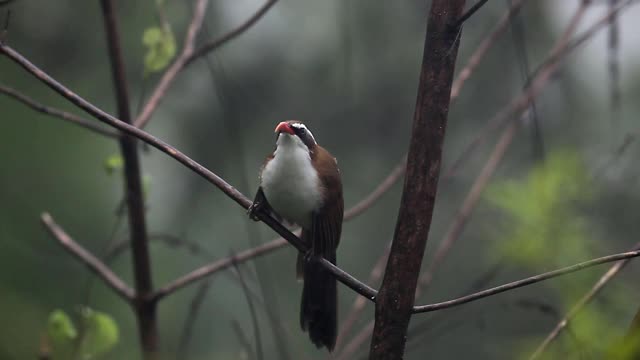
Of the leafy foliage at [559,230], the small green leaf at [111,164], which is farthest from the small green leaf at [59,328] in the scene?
the leafy foliage at [559,230]

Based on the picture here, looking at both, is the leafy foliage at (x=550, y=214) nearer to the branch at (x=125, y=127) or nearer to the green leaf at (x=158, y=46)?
the branch at (x=125, y=127)

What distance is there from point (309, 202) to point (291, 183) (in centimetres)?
7

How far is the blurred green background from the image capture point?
324 cm

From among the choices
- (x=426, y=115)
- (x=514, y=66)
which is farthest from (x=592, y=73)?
(x=426, y=115)

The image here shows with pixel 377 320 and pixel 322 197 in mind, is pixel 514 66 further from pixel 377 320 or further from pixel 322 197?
pixel 377 320

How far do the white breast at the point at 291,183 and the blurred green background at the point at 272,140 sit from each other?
3.00ft

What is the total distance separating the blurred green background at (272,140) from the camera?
3.24m

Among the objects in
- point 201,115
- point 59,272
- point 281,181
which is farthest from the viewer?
point 201,115

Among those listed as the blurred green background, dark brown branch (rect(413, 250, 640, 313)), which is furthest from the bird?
the blurred green background

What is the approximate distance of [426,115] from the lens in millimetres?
1348

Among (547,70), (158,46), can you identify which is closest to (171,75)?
(158,46)

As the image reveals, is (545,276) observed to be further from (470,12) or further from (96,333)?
(96,333)

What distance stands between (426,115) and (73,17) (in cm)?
277

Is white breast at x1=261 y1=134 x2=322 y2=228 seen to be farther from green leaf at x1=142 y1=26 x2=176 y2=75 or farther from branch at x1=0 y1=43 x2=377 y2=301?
branch at x1=0 y1=43 x2=377 y2=301
